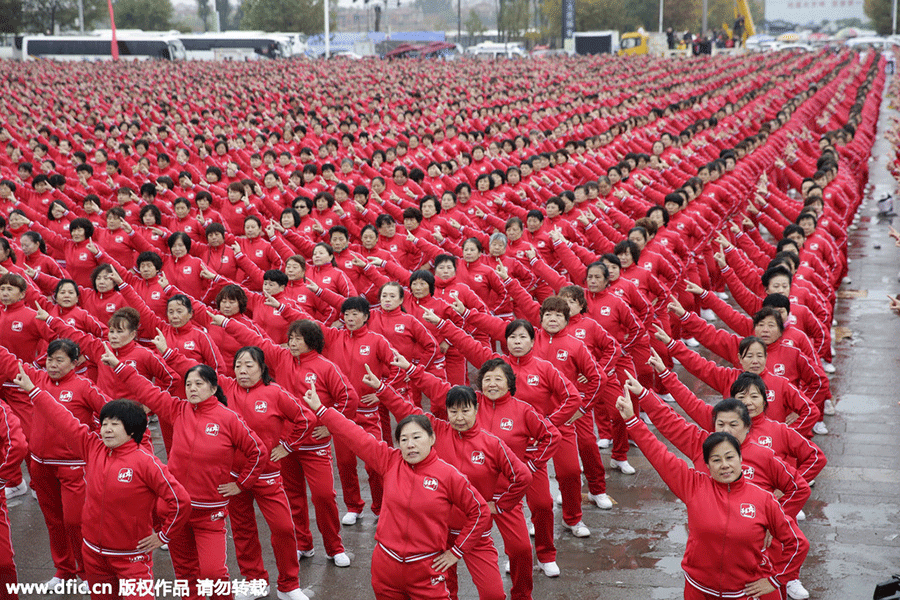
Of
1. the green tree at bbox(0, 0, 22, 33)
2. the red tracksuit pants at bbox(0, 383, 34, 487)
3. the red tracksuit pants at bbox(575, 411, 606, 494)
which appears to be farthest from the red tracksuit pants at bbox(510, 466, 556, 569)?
the green tree at bbox(0, 0, 22, 33)

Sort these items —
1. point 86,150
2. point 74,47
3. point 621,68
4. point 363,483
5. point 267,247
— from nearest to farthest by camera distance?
point 363,483 → point 267,247 → point 86,150 → point 621,68 → point 74,47

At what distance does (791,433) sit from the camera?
16.5 ft

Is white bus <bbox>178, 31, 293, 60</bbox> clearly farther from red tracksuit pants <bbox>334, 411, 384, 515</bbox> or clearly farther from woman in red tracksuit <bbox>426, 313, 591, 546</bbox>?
woman in red tracksuit <bbox>426, 313, 591, 546</bbox>

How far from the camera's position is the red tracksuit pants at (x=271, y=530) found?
5.20 metres

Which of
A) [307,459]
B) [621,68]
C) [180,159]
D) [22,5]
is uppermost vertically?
[22,5]

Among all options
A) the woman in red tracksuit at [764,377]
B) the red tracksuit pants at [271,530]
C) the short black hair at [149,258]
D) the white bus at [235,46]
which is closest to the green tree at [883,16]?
the white bus at [235,46]

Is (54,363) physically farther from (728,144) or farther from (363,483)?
(728,144)

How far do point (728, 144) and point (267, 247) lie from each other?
34.8 feet

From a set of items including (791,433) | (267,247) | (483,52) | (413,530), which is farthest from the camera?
(483,52)

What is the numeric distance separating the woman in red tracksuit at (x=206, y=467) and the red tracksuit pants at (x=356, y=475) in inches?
44.7

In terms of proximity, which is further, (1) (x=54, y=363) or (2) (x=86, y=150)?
(2) (x=86, y=150)

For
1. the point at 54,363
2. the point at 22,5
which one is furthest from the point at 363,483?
the point at 22,5

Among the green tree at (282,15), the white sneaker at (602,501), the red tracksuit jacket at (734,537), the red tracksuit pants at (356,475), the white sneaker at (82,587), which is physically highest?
the green tree at (282,15)

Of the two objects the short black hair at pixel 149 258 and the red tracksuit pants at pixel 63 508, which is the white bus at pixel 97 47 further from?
the red tracksuit pants at pixel 63 508
